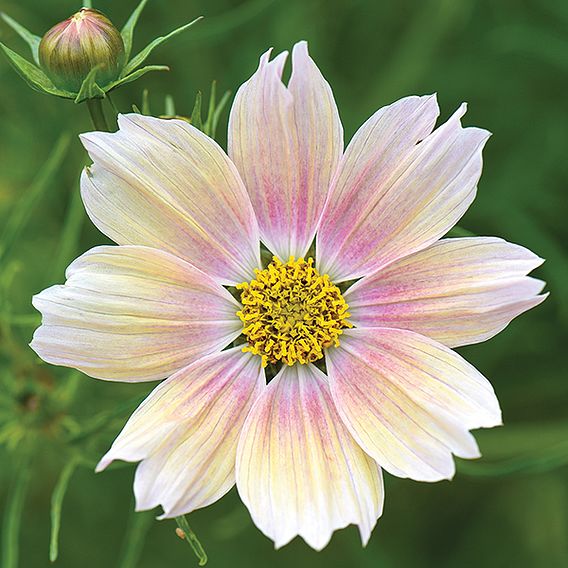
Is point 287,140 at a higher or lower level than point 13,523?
higher

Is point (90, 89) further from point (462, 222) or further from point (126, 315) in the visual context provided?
point (462, 222)

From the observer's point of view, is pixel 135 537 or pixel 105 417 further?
pixel 135 537

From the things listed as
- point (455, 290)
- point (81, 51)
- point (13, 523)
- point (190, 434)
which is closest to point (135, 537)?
point (13, 523)

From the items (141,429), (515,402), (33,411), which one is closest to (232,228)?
(141,429)

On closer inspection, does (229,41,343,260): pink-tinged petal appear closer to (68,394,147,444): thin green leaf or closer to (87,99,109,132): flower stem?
(87,99,109,132): flower stem

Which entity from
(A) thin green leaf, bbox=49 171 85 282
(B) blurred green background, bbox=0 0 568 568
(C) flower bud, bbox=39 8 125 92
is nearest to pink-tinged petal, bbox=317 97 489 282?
(C) flower bud, bbox=39 8 125 92

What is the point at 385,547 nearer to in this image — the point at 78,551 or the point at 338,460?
the point at 78,551

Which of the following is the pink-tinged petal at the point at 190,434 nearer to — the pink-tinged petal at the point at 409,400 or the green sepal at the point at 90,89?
the pink-tinged petal at the point at 409,400
